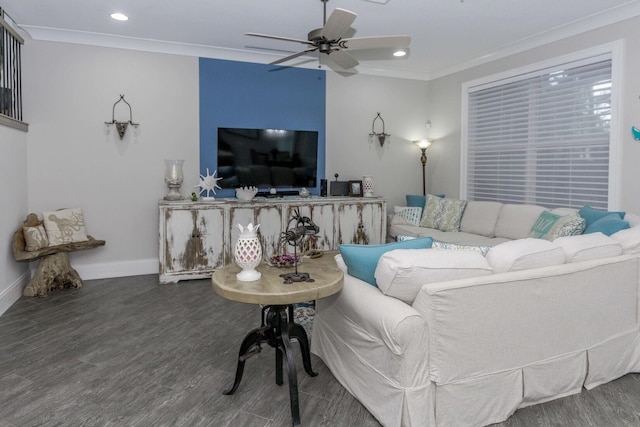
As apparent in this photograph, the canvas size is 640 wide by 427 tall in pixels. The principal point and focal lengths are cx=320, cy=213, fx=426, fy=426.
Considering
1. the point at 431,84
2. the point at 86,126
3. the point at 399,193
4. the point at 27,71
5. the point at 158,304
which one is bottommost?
the point at 158,304

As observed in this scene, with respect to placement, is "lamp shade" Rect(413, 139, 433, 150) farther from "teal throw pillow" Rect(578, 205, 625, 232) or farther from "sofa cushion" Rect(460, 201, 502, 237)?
"teal throw pillow" Rect(578, 205, 625, 232)

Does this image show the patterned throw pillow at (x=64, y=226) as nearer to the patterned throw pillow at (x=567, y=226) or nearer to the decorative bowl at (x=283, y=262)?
the decorative bowl at (x=283, y=262)

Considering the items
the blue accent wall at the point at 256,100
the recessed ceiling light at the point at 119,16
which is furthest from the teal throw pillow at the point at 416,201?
the recessed ceiling light at the point at 119,16

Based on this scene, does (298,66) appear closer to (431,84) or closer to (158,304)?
(431,84)

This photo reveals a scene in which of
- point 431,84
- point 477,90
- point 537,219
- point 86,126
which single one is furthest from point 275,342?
point 431,84

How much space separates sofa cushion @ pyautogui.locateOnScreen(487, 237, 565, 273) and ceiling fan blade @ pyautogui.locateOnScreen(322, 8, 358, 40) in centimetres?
174

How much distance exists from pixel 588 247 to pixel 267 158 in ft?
12.3

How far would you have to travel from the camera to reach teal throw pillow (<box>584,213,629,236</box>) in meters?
3.18

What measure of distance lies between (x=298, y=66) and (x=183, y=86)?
4.87 ft

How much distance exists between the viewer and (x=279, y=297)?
197cm

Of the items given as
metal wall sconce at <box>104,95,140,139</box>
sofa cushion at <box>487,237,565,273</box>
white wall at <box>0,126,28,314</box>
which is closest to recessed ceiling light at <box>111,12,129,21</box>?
metal wall sconce at <box>104,95,140,139</box>

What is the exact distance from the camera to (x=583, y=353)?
2.35 metres

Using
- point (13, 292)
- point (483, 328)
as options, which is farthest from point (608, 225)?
point (13, 292)

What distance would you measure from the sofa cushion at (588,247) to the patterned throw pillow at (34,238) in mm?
4369
